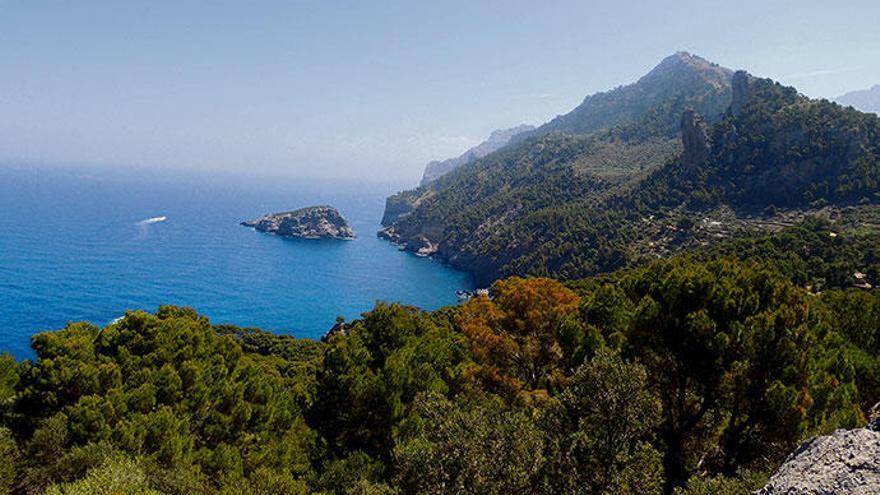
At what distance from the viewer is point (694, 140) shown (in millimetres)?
129875

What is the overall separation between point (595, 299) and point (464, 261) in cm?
12525

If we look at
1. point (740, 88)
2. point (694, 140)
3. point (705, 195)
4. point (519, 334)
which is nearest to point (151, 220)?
point (705, 195)

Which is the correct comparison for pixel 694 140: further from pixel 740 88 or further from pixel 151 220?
pixel 151 220

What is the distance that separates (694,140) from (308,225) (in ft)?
465

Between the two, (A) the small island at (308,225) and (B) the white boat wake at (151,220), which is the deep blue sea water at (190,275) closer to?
(B) the white boat wake at (151,220)

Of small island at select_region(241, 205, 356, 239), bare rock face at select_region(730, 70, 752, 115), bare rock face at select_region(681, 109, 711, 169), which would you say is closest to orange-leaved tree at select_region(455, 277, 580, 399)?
bare rock face at select_region(681, 109, 711, 169)

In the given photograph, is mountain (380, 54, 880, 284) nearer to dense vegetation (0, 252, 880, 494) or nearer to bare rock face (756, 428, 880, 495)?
dense vegetation (0, 252, 880, 494)

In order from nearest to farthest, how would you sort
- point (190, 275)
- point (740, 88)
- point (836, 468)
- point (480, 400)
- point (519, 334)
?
point (836, 468) → point (480, 400) → point (519, 334) → point (190, 275) → point (740, 88)

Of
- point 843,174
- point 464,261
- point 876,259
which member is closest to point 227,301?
point 464,261

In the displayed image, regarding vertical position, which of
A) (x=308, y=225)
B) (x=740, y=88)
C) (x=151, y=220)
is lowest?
(x=308, y=225)

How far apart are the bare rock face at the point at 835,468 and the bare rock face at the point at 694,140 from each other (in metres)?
137

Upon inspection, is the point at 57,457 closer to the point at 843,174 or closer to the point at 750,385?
the point at 750,385

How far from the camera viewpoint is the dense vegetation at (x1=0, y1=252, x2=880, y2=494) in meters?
11.8

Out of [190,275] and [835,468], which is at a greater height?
[835,468]
